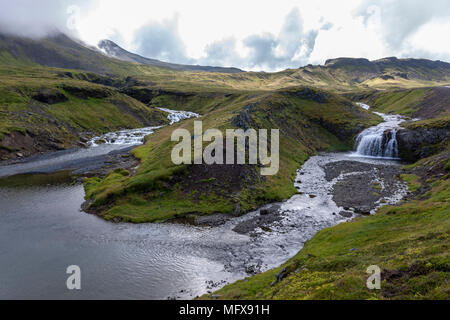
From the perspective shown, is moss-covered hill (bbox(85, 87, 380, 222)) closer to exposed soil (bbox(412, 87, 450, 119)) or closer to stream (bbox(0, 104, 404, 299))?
stream (bbox(0, 104, 404, 299))

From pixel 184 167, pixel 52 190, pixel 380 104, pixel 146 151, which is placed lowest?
pixel 52 190

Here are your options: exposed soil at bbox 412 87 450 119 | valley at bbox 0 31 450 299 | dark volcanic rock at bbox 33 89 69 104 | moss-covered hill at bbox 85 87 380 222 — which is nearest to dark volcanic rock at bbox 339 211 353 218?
valley at bbox 0 31 450 299

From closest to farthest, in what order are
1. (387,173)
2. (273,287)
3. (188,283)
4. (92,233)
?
(273,287) < (188,283) < (92,233) < (387,173)

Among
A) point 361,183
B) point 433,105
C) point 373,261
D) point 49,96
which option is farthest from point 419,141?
point 49,96

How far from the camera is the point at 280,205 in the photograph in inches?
1973

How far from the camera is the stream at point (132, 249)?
91.1ft

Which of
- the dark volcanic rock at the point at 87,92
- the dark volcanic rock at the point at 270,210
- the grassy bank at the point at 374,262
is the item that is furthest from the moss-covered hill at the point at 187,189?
the dark volcanic rock at the point at 87,92

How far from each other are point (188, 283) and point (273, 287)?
10.2 meters

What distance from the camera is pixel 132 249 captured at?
3581cm

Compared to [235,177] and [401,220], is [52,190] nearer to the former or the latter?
[235,177]

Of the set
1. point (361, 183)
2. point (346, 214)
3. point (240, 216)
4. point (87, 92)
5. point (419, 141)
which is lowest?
point (240, 216)

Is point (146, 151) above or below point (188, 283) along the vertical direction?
above

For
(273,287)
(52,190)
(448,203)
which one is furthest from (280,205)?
(52,190)

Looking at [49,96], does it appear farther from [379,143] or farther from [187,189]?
[379,143]
